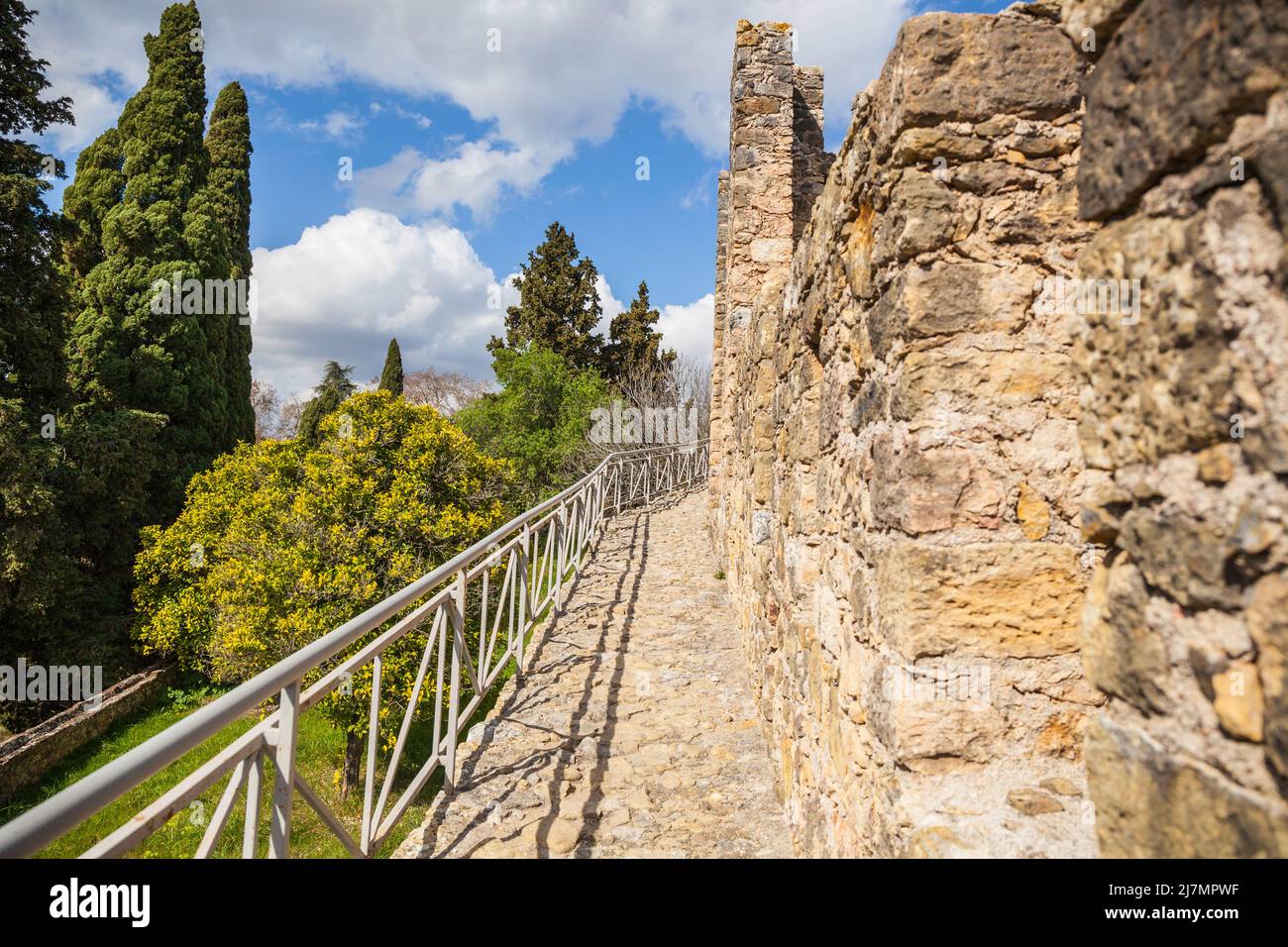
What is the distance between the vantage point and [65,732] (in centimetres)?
1041

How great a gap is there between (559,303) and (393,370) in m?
7.21

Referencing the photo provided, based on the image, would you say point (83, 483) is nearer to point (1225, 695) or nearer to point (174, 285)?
point (174, 285)

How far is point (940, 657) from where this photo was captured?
1592mm

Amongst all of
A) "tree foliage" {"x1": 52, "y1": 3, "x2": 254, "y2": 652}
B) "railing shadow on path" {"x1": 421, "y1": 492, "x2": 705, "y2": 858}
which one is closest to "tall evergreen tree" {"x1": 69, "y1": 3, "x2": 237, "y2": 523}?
"tree foliage" {"x1": 52, "y1": 3, "x2": 254, "y2": 652}

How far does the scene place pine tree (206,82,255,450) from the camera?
16328 millimetres

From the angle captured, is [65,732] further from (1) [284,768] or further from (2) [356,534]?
(1) [284,768]

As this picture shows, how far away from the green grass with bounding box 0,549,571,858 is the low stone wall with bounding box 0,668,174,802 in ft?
0.47

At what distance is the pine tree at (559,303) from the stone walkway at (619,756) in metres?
21.5

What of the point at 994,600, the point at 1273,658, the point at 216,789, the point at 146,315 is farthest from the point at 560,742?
the point at 146,315

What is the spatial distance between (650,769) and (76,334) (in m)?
14.6

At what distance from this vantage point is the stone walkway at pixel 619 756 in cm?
292

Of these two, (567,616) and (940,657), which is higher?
(940,657)
